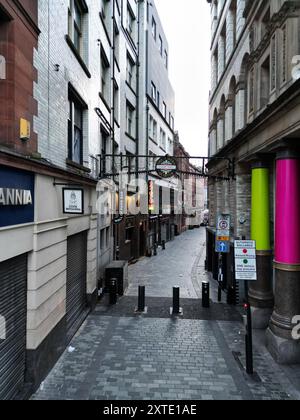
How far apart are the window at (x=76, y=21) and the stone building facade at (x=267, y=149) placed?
5637mm

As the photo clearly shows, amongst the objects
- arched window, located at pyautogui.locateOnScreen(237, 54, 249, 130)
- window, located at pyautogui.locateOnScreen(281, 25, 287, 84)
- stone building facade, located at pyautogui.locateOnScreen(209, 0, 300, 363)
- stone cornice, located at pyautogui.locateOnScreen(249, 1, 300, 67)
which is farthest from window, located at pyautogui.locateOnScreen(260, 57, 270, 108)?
window, located at pyautogui.locateOnScreen(281, 25, 287, 84)

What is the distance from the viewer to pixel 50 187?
23.5 feet

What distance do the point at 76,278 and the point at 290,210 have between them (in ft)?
21.2

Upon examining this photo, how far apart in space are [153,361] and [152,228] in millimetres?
23649

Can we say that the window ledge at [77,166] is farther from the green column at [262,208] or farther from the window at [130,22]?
the window at [130,22]

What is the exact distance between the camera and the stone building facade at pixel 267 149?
7.75m

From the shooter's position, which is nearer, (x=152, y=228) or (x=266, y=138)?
(x=266, y=138)

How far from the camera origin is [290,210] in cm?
801

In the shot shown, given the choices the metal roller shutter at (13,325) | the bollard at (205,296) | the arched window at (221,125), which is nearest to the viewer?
the metal roller shutter at (13,325)

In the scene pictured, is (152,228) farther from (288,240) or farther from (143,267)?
(288,240)

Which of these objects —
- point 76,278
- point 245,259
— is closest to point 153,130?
point 76,278

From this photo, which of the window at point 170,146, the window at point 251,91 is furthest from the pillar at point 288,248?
the window at point 170,146
